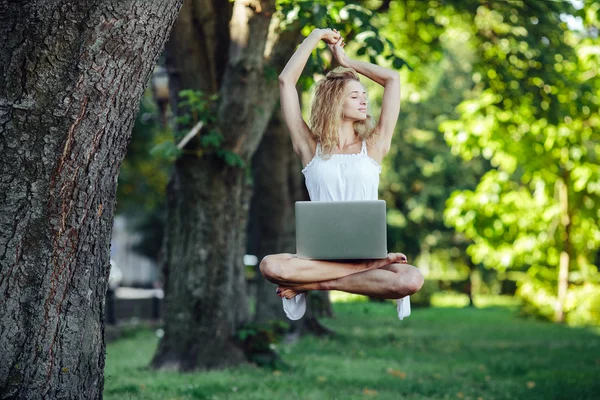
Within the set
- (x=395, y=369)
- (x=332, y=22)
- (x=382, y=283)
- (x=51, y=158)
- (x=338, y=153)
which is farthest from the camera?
(x=395, y=369)

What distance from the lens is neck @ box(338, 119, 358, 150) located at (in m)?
5.12

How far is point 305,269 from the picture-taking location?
15.5 feet

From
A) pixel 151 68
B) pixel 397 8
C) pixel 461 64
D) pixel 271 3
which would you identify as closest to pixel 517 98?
pixel 397 8

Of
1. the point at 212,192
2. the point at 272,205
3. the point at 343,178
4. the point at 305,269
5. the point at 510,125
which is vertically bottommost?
the point at 305,269

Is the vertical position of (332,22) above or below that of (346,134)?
above

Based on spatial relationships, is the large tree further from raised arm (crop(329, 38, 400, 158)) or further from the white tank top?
the white tank top

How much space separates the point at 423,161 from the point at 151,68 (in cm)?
3076

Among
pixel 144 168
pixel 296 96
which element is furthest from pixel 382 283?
pixel 144 168

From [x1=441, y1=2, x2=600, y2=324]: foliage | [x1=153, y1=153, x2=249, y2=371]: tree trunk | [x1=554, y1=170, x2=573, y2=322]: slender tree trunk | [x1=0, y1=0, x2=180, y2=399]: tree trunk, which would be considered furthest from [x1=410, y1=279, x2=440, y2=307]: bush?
[x1=0, y1=0, x2=180, y2=399]: tree trunk

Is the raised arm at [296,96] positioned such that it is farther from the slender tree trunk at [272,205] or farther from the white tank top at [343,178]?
the slender tree trunk at [272,205]

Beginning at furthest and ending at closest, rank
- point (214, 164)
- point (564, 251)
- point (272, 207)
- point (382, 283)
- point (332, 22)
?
point (564, 251) < point (272, 207) < point (214, 164) < point (332, 22) < point (382, 283)

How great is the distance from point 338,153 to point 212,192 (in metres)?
4.97

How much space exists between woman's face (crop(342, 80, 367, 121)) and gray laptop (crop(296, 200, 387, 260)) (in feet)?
2.38

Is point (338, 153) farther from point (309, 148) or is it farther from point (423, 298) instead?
point (423, 298)
